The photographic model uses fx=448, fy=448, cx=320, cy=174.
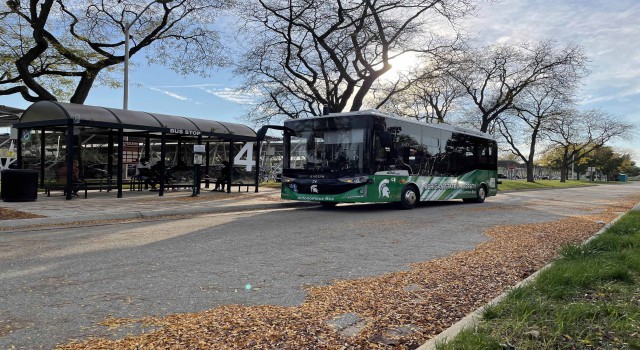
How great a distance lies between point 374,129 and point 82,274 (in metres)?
9.40

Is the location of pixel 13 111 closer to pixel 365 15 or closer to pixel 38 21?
pixel 38 21

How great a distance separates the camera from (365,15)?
21.7 m

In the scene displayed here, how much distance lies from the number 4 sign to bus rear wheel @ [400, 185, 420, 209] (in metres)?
7.50

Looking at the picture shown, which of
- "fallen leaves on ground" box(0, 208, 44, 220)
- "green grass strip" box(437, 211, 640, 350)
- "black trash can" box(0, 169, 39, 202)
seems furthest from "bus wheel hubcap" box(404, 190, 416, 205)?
"black trash can" box(0, 169, 39, 202)

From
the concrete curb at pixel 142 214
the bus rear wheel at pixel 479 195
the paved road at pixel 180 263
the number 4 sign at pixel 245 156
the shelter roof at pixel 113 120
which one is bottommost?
the paved road at pixel 180 263

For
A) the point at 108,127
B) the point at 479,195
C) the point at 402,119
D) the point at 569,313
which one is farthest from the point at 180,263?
the point at 479,195

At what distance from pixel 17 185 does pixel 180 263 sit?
390 inches

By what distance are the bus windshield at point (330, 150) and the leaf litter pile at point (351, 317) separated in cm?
745

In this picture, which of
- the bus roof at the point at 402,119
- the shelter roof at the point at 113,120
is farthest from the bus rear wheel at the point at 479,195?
the shelter roof at the point at 113,120

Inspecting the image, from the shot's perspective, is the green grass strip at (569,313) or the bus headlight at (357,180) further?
the bus headlight at (357,180)

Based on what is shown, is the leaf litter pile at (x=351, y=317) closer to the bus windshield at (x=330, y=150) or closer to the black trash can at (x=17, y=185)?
the bus windshield at (x=330, y=150)

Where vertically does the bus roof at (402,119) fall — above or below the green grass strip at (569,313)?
above

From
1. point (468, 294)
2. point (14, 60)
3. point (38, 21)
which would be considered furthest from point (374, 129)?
point (14, 60)

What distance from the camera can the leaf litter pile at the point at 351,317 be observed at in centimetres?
334
